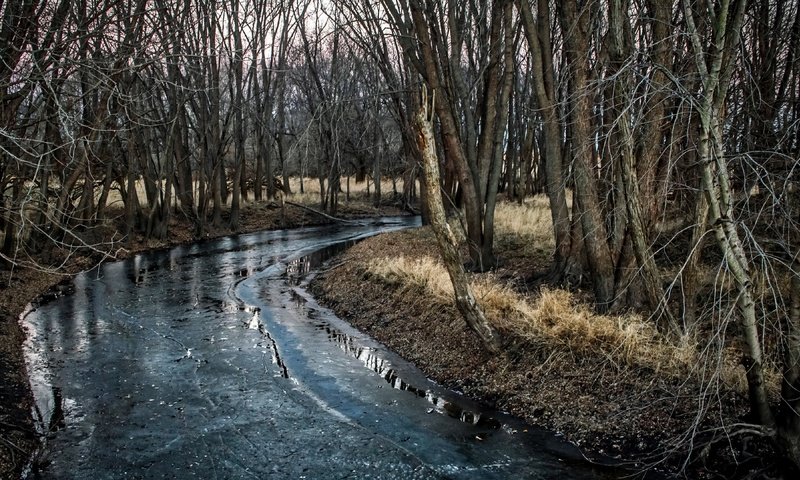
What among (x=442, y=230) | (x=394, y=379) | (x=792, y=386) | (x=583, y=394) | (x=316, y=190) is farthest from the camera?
(x=316, y=190)

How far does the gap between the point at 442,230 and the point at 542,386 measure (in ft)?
7.79

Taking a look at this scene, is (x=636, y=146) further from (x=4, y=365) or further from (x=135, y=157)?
(x=135, y=157)

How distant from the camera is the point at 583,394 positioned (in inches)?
290

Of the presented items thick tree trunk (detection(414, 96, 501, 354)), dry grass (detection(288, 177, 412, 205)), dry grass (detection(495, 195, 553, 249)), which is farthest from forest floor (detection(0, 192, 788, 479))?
dry grass (detection(288, 177, 412, 205))

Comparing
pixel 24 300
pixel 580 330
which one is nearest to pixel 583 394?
pixel 580 330

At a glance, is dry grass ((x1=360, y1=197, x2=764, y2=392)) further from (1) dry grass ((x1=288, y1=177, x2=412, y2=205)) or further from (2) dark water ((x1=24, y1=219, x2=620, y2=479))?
(1) dry grass ((x1=288, y1=177, x2=412, y2=205))

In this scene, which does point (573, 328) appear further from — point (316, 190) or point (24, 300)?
point (316, 190)

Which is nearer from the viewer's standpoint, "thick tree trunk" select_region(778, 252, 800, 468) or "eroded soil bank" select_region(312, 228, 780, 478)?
"thick tree trunk" select_region(778, 252, 800, 468)

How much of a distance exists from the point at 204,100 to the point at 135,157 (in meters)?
4.35

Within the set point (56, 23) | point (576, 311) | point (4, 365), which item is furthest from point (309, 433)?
point (56, 23)

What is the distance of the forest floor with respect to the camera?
601 cm

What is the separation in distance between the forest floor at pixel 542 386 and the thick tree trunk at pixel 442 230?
Result: 0.66 metres

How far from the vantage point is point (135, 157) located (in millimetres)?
20656

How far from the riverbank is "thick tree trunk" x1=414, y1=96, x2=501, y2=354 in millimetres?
3947
